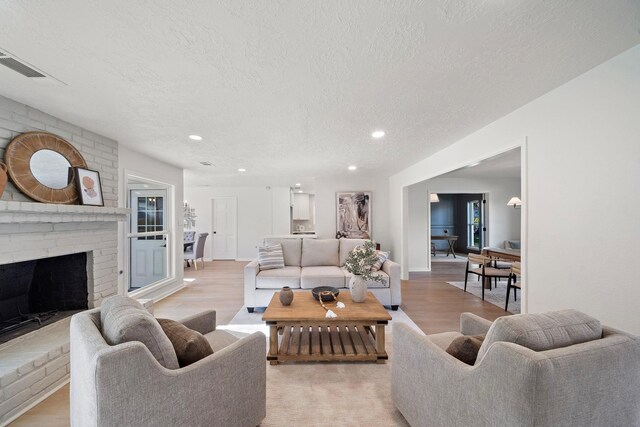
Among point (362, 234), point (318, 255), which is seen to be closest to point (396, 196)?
point (362, 234)

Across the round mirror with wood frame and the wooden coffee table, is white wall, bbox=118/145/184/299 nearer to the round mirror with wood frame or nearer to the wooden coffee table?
the round mirror with wood frame

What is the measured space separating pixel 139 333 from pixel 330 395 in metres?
1.40

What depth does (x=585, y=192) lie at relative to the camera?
1.65 metres

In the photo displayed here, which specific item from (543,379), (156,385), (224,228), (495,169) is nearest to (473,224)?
(495,169)

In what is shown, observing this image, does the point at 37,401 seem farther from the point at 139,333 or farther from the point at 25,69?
the point at 25,69

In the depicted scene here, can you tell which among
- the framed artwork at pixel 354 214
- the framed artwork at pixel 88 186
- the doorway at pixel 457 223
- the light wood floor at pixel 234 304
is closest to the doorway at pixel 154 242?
the light wood floor at pixel 234 304

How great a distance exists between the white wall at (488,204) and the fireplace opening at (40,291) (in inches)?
244

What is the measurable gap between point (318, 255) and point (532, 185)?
122 inches

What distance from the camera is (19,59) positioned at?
149 cm

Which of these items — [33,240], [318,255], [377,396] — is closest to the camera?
[377,396]

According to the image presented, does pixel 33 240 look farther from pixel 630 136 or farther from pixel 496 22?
pixel 630 136

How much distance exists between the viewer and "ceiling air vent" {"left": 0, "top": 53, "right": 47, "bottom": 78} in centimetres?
149

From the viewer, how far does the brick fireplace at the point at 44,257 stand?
1.72 m

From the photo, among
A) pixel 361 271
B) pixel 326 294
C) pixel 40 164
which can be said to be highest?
pixel 40 164
